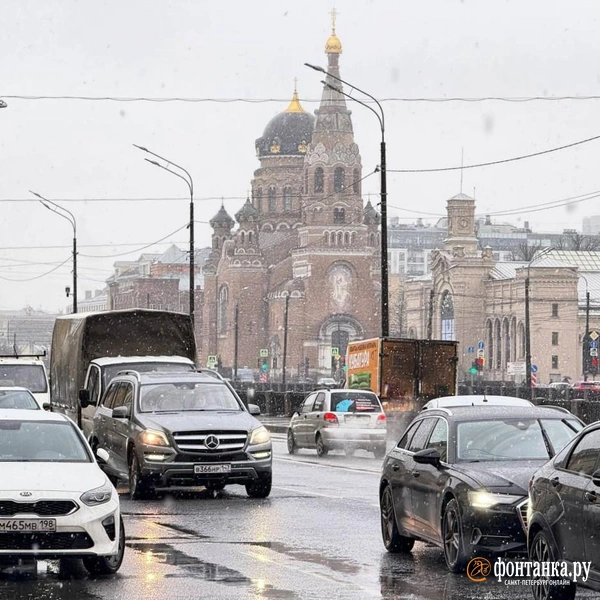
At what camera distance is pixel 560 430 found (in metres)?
13.2

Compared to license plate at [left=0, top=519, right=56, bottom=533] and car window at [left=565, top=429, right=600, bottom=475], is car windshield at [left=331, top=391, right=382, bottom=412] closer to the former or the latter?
license plate at [left=0, top=519, right=56, bottom=533]

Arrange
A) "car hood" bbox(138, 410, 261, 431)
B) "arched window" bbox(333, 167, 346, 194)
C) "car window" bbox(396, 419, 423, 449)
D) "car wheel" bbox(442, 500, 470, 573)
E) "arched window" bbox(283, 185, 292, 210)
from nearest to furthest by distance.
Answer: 1. "car wheel" bbox(442, 500, 470, 573)
2. "car window" bbox(396, 419, 423, 449)
3. "car hood" bbox(138, 410, 261, 431)
4. "arched window" bbox(333, 167, 346, 194)
5. "arched window" bbox(283, 185, 292, 210)

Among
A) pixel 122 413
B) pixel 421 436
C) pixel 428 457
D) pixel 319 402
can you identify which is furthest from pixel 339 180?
pixel 428 457

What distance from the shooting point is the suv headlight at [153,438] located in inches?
774

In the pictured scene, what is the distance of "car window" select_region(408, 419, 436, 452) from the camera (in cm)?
1375

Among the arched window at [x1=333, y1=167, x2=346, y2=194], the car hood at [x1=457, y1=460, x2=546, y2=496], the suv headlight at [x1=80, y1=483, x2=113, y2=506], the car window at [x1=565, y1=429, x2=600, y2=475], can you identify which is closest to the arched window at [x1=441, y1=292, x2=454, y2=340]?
the arched window at [x1=333, y1=167, x2=346, y2=194]

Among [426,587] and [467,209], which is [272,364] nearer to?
[467,209]

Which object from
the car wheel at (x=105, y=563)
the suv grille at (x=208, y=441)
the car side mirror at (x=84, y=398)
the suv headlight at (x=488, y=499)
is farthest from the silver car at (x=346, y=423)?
the suv headlight at (x=488, y=499)

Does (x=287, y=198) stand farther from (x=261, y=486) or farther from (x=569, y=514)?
(x=569, y=514)

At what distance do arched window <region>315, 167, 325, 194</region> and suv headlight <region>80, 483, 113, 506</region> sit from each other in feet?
440

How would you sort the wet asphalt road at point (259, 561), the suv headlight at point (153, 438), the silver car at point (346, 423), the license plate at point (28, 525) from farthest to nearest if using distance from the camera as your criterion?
the silver car at point (346, 423)
the suv headlight at point (153, 438)
the license plate at point (28, 525)
the wet asphalt road at point (259, 561)

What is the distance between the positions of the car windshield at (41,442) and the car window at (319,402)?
62.5ft

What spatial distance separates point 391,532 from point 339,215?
133 m

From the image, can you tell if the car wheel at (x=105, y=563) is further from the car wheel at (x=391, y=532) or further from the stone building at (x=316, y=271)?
the stone building at (x=316, y=271)
